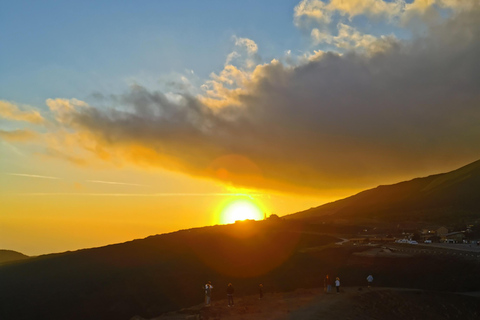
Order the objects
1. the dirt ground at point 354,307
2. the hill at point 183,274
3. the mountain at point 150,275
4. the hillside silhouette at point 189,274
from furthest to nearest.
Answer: the mountain at point 150,275, the hill at point 183,274, the hillside silhouette at point 189,274, the dirt ground at point 354,307

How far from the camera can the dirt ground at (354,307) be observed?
3759 centimetres

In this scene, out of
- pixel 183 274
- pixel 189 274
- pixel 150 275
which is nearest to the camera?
pixel 150 275

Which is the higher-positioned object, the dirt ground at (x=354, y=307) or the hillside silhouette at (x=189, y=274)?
the hillside silhouette at (x=189, y=274)

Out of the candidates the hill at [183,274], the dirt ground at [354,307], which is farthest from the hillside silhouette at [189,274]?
the dirt ground at [354,307]

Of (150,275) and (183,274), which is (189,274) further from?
(150,275)

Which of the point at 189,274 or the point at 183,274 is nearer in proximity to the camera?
the point at 183,274

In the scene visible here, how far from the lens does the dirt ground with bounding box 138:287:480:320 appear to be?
37.6 m

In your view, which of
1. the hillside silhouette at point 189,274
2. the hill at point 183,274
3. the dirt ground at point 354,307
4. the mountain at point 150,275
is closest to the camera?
the dirt ground at point 354,307

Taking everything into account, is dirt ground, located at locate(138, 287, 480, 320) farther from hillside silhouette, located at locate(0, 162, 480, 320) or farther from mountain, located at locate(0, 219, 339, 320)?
mountain, located at locate(0, 219, 339, 320)

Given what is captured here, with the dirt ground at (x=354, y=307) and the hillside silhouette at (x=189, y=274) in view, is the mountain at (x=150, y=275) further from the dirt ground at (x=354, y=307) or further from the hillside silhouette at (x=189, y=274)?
the dirt ground at (x=354, y=307)

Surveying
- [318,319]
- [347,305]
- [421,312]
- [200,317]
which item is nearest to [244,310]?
[200,317]

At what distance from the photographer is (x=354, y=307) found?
40.6 meters

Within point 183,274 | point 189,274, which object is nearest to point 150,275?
point 183,274

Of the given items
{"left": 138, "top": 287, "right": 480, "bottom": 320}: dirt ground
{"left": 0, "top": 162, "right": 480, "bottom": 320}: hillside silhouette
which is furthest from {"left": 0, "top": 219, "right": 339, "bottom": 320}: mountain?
{"left": 138, "top": 287, "right": 480, "bottom": 320}: dirt ground
